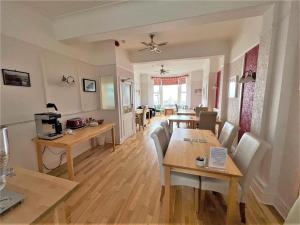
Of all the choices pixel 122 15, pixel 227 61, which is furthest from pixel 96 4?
pixel 227 61

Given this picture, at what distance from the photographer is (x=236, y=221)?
157 cm

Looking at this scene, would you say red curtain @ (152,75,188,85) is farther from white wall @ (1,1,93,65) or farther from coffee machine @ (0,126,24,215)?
coffee machine @ (0,126,24,215)

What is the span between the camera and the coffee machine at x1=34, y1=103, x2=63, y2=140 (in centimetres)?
215

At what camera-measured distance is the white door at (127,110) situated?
4.19 m

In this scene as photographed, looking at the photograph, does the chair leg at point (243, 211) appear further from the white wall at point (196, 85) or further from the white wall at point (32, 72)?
the white wall at point (196, 85)

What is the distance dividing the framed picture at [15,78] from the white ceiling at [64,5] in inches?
41.5

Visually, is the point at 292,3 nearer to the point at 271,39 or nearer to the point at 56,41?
the point at 271,39

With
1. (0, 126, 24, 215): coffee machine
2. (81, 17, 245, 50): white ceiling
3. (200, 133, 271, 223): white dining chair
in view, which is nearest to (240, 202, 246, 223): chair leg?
(200, 133, 271, 223): white dining chair

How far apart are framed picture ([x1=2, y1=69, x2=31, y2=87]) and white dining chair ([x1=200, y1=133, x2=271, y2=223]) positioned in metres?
2.72

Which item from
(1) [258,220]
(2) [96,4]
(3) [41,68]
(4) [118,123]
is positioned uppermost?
(2) [96,4]

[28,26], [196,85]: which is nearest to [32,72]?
[28,26]

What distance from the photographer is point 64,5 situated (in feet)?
7.13

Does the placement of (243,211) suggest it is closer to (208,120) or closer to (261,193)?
(261,193)

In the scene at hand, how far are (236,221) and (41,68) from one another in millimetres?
3463
